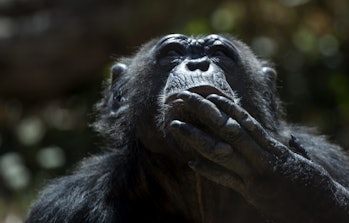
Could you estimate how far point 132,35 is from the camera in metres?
8.90

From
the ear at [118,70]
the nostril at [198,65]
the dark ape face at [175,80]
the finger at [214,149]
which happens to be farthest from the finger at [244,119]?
the ear at [118,70]

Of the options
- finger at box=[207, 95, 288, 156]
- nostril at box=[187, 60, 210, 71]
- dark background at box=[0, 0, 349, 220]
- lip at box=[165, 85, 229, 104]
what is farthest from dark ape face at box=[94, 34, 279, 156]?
dark background at box=[0, 0, 349, 220]

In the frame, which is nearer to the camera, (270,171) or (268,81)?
(270,171)

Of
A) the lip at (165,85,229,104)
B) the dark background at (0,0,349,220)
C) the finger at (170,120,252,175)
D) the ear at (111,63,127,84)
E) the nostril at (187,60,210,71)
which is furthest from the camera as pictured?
the dark background at (0,0,349,220)

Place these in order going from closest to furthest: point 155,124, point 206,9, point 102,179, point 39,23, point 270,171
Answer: point 270,171 < point 155,124 < point 102,179 < point 206,9 < point 39,23

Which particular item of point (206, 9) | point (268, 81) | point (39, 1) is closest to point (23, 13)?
point (39, 1)

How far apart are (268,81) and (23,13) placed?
458 centimetres

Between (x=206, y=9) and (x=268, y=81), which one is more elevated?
(x=268, y=81)

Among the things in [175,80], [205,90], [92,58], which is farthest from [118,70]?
[92,58]

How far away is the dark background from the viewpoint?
8.59 m

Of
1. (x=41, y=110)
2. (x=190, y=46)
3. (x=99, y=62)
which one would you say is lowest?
(x=41, y=110)

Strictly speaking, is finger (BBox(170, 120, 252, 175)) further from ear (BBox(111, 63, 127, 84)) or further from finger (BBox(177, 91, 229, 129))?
ear (BBox(111, 63, 127, 84))

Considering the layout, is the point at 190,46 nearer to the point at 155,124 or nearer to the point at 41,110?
the point at 155,124

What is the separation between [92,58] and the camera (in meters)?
9.06
